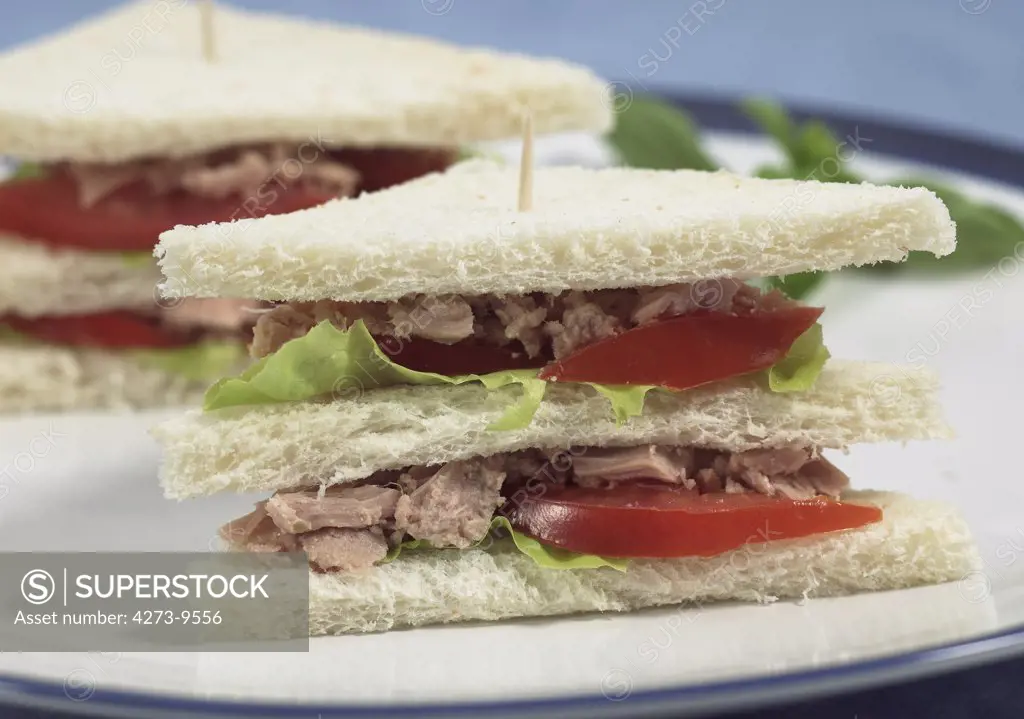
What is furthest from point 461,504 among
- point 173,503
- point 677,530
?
point 173,503

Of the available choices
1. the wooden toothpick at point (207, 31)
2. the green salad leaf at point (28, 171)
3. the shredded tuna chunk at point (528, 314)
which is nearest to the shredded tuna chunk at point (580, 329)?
the shredded tuna chunk at point (528, 314)

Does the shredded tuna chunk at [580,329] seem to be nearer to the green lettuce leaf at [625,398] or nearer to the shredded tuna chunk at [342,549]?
the green lettuce leaf at [625,398]

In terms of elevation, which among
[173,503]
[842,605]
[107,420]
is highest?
[107,420]

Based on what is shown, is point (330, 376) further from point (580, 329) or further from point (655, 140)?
point (655, 140)

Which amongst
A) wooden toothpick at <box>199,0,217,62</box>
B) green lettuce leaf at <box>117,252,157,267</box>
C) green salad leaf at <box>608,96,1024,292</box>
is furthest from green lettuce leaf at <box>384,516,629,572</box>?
wooden toothpick at <box>199,0,217,62</box>

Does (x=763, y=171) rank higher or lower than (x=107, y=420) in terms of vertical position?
higher

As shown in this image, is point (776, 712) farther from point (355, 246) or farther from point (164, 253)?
point (164, 253)

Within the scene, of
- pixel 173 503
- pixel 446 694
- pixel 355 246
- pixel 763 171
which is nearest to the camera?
pixel 446 694
